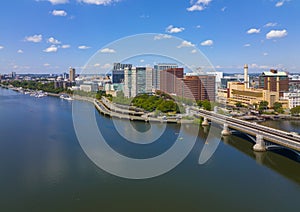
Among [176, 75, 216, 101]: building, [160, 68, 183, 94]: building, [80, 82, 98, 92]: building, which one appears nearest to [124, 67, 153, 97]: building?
[160, 68, 183, 94]: building

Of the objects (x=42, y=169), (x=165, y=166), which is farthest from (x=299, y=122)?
(x=42, y=169)

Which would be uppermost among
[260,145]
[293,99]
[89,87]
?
[89,87]

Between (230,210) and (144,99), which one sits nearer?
(230,210)

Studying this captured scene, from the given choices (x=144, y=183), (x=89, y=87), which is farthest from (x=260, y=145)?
(x=89, y=87)

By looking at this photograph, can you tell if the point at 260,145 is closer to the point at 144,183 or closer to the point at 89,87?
the point at 144,183

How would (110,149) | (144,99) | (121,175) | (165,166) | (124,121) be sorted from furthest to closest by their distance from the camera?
(144,99) → (124,121) → (110,149) → (165,166) → (121,175)

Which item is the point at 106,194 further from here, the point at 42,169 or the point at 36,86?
the point at 36,86

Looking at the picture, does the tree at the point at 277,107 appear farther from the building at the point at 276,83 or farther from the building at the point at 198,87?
the building at the point at 198,87

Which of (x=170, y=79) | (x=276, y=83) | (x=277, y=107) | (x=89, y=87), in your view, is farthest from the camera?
(x=89, y=87)

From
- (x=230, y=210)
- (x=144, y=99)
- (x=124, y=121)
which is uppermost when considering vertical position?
(x=144, y=99)
